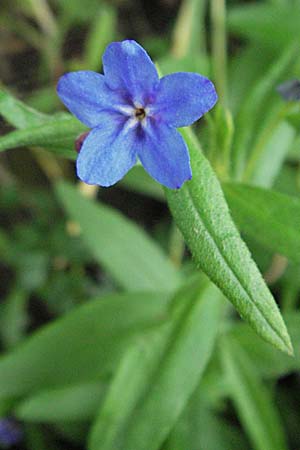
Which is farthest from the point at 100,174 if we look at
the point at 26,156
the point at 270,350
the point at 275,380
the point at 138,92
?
the point at 26,156

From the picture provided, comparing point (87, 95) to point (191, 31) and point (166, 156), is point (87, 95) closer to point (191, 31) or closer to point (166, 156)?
point (166, 156)

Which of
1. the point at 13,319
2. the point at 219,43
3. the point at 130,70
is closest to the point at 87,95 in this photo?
the point at 130,70

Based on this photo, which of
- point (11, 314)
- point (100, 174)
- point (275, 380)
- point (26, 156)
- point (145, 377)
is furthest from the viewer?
point (26, 156)

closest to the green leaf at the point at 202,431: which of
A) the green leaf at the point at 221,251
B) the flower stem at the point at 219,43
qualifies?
the green leaf at the point at 221,251

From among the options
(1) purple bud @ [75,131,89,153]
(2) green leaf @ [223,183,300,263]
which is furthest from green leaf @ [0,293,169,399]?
(1) purple bud @ [75,131,89,153]

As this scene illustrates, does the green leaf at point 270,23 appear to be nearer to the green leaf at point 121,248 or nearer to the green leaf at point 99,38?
the green leaf at point 99,38

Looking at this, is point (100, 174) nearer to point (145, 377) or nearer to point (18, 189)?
point (145, 377)
